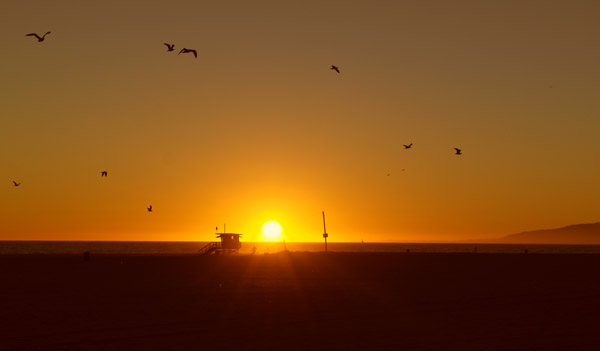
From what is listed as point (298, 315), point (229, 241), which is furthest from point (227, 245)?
point (298, 315)

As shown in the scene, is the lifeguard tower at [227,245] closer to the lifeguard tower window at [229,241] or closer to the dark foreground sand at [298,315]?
the lifeguard tower window at [229,241]

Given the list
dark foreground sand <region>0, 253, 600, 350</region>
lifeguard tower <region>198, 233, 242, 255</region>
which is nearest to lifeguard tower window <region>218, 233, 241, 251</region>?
lifeguard tower <region>198, 233, 242, 255</region>

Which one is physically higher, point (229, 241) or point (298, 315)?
point (229, 241)

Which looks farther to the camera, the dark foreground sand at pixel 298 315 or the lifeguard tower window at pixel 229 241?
the lifeguard tower window at pixel 229 241

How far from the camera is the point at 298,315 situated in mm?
22516

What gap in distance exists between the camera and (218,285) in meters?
34.9

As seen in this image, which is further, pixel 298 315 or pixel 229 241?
pixel 229 241

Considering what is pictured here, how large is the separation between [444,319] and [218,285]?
1651 cm

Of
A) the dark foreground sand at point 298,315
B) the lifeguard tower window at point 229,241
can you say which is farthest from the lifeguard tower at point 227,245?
the dark foreground sand at point 298,315

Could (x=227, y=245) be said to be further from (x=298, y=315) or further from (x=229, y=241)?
(x=298, y=315)

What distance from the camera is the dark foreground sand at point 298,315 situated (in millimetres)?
17094

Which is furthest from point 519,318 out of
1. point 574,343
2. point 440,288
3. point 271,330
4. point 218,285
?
point 218,285

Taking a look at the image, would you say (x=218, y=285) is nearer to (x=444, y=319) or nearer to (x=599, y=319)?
(x=444, y=319)

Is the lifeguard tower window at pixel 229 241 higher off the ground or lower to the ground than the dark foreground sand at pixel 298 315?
higher
